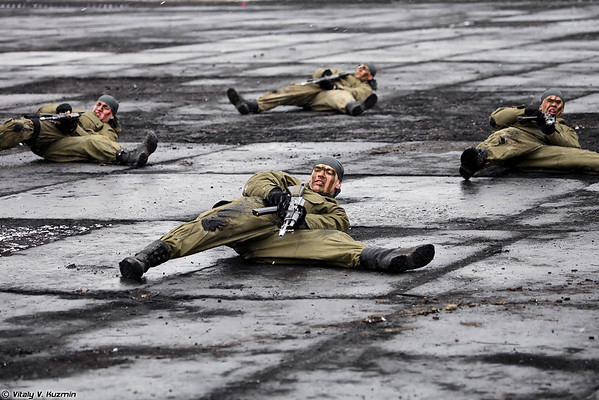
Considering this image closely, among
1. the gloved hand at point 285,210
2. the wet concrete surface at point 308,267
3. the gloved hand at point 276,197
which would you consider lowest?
the wet concrete surface at point 308,267

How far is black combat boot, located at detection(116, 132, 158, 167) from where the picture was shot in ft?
41.7

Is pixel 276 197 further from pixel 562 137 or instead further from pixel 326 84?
pixel 326 84

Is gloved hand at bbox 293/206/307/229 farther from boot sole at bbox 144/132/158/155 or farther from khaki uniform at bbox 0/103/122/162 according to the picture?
khaki uniform at bbox 0/103/122/162

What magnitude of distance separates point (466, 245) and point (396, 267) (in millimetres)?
1085

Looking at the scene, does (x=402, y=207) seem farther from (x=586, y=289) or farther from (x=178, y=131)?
(x=178, y=131)

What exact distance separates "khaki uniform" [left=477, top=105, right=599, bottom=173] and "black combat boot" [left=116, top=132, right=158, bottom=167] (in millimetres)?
3573

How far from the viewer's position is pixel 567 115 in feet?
49.6

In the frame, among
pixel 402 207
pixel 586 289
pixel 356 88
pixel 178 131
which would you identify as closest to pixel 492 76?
pixel 356 88

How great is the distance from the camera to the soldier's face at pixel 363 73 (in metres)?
16.5

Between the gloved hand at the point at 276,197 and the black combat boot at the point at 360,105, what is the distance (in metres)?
7.53

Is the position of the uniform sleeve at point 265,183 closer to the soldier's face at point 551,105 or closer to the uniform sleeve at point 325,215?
the uniform sleeve at point 325,215

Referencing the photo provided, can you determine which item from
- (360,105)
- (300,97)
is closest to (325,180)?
(360,105)

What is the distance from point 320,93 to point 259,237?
8175mm

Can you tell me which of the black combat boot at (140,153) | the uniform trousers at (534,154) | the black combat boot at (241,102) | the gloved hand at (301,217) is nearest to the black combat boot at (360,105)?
the black combat boot at (241,102)
